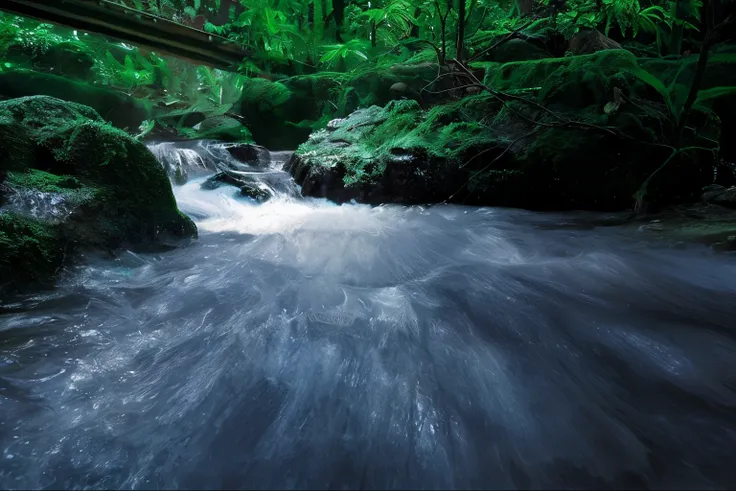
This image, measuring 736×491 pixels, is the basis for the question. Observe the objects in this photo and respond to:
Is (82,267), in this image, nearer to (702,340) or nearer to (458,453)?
(458,453)

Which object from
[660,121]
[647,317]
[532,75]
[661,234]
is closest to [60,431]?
[647,317]

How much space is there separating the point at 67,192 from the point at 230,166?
4.70 metres

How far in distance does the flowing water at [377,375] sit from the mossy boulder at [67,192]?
0.25 meters

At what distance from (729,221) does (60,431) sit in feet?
17.0

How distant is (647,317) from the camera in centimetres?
203

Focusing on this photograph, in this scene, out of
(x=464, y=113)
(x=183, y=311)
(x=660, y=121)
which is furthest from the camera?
(x=464, y=113)

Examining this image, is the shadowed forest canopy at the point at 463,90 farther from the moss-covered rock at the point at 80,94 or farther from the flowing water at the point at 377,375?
the flowing water at the point at 377,375

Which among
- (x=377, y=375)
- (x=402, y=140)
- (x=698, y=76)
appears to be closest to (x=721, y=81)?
(x=698, y=76)

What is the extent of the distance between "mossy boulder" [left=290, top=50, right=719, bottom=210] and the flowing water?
158cm

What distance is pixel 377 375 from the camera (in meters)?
1.64

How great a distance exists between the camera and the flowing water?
1178 mm

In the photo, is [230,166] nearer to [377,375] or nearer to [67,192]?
[67,192]

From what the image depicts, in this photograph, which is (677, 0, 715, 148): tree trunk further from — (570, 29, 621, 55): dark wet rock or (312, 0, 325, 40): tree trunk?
(312, 0, 325, 40): tree trunk

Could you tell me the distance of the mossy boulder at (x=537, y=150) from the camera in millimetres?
4152
